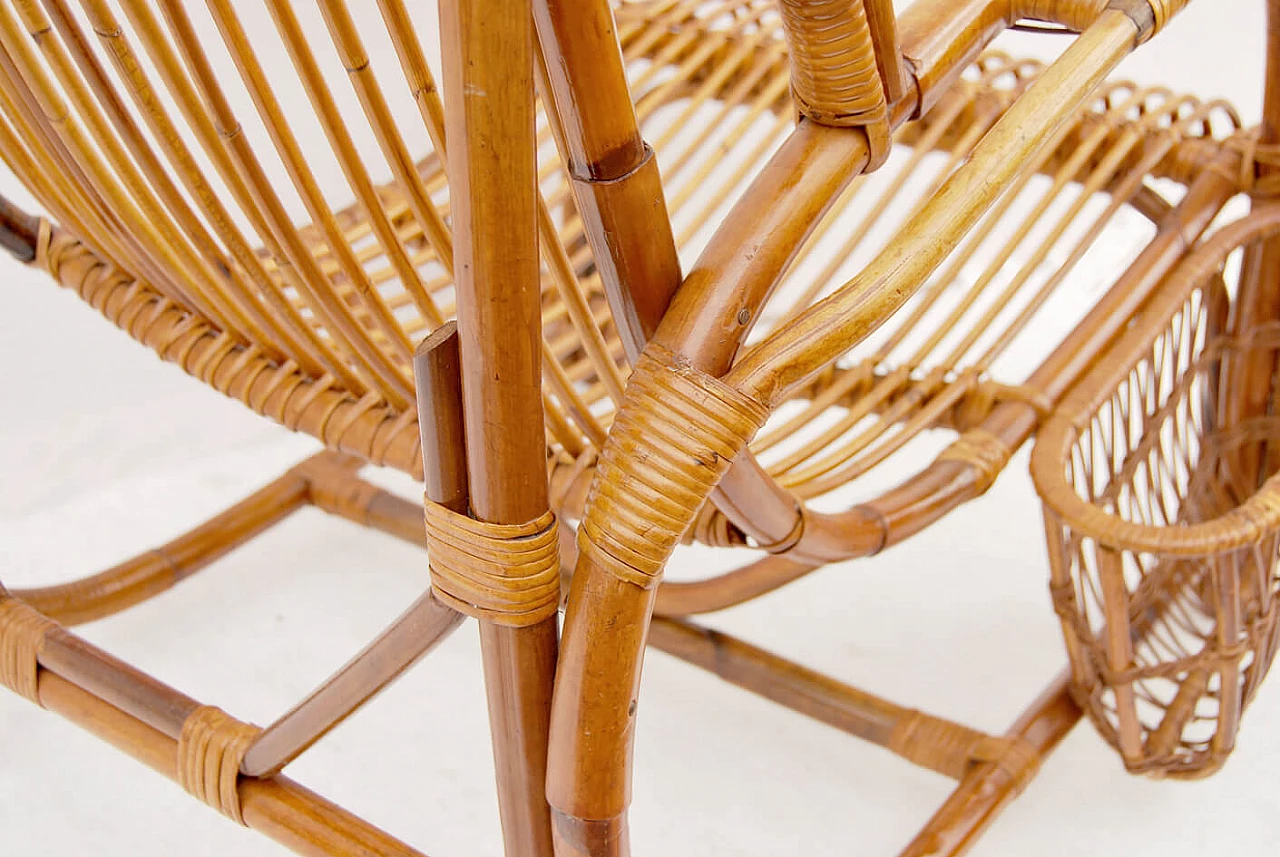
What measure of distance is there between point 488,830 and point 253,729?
0.42 meters

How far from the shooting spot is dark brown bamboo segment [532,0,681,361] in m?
0.60

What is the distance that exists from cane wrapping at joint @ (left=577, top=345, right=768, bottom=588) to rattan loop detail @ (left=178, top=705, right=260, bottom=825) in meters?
0.38

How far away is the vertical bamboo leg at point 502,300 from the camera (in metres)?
0.55

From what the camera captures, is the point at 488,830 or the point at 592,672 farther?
the point at 488,830

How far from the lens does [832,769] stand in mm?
1372

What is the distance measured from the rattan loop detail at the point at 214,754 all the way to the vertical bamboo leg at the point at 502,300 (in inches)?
10.0

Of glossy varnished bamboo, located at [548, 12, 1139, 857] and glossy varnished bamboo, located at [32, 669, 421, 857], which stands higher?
glossy varnished bamboo, located at [548, 12, 1139, 857]

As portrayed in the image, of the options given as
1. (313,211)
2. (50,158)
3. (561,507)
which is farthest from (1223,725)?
(50,158)

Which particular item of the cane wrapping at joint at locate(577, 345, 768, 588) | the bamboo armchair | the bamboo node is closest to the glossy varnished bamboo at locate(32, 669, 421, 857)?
the bamboo armchair

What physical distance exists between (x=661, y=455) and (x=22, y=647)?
593mm

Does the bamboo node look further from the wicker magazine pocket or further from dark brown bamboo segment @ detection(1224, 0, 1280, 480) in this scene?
dark brown bamboo segment @ detection(1224, 0, 1280, 480)

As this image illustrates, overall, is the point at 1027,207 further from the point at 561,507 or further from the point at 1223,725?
the point at 561,507

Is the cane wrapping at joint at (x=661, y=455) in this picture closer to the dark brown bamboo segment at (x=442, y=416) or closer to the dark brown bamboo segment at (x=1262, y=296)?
the dark brown bamboo segment at (x=442, y=416)

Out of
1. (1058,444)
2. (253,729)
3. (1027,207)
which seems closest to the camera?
(253,729)
